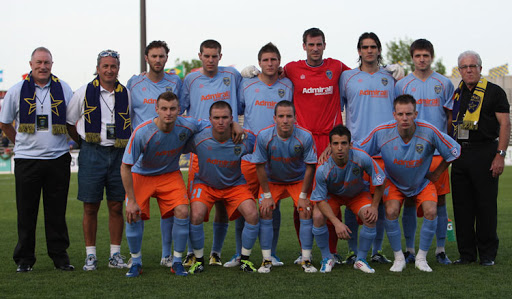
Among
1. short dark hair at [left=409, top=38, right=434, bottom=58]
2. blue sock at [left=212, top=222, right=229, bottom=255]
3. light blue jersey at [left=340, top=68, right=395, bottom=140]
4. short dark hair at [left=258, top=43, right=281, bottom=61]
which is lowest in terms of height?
blue sock at [left=212, top=222, right=229, bottom=255]

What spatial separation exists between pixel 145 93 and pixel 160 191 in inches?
42.0

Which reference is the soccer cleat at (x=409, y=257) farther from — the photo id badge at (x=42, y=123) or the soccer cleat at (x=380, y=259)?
the photo id badge at (x=42, y=123)

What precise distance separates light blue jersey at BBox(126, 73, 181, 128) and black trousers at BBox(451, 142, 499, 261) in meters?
3.03

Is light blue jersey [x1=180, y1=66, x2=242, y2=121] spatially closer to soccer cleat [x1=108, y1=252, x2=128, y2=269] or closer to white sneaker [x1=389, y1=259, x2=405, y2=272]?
soccer cleat [x1=108, y1=252, x2=128, y2=269]

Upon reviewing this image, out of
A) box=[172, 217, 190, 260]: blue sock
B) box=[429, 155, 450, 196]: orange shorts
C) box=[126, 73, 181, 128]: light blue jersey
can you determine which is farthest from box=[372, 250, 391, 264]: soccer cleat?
box=[126, 73, 181, 128]: light blue jersey

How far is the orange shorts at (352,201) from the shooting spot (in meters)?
6.05

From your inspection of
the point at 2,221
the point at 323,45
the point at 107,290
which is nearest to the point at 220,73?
the point at 323,45

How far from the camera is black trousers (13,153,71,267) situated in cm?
606

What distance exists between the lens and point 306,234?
240 inches

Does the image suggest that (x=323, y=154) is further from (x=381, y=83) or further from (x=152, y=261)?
(x=152, y=261)

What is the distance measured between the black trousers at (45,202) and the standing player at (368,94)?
9.49 feet

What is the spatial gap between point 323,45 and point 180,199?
2.17m

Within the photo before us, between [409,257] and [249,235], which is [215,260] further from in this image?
[409,257]

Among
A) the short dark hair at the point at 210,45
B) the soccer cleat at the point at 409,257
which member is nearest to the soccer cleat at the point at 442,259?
the soccer cleat at the point at 409,257
